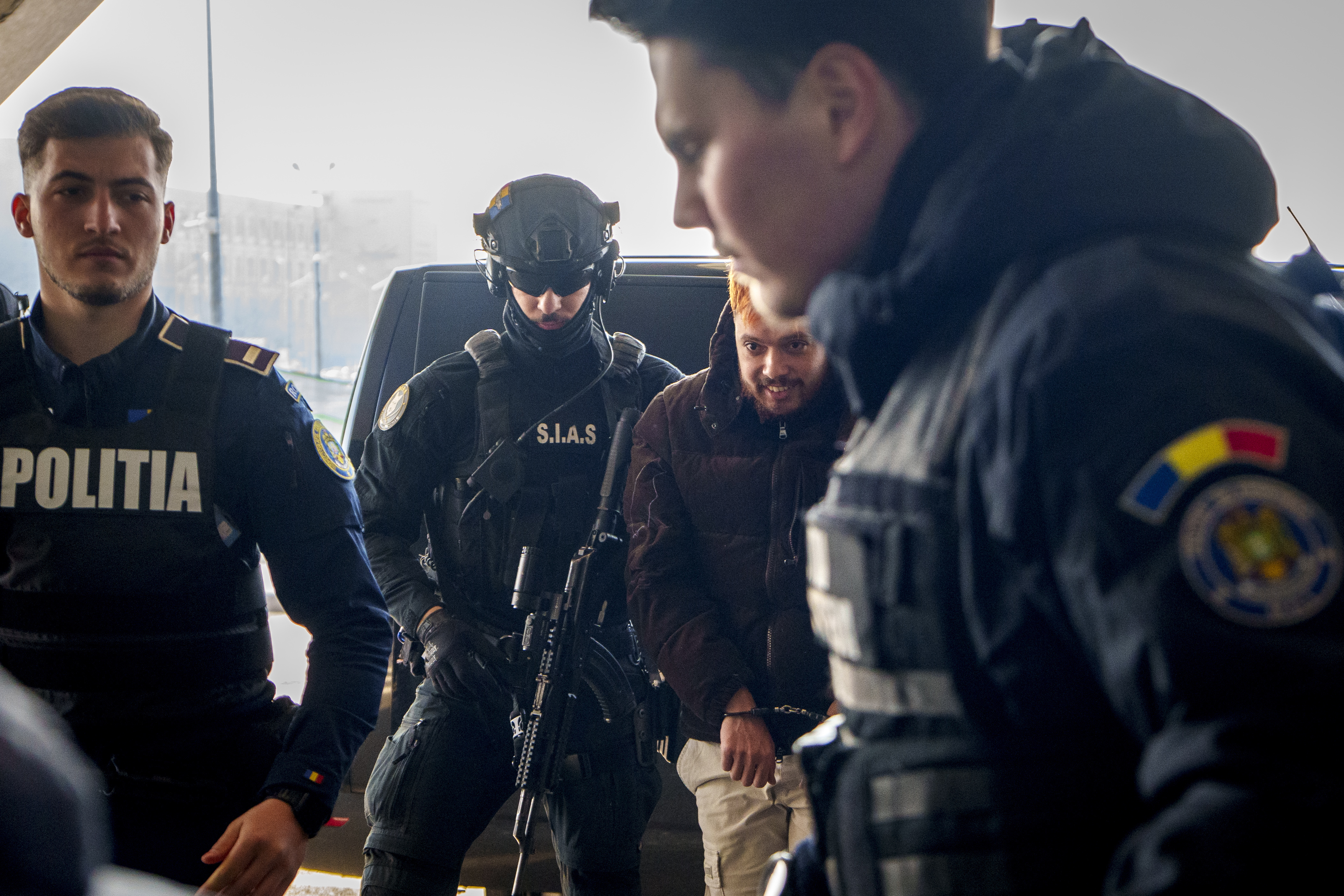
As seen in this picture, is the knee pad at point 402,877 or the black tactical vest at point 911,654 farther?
the knee pad at point 402,877

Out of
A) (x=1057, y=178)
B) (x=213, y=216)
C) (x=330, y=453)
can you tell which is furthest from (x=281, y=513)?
(x=213, y=216)

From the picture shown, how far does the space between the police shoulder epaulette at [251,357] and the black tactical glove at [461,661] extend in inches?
36.2

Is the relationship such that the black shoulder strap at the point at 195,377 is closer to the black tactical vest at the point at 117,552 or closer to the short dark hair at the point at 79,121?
the black tactical vest at the point at 117,552

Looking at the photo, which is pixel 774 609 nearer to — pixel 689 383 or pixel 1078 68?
pixel 689 383

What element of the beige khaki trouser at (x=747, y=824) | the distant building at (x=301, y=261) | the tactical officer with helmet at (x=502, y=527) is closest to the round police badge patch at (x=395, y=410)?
the tactical officer with helmet at (x=502, y=527)

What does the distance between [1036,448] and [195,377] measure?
1.83m

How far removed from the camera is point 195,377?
202 centimetres

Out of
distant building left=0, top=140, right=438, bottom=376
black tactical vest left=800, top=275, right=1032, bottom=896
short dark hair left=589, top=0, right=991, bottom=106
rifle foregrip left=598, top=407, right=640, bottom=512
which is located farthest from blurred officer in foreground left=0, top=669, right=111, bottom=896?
distant building left=0, top=140, right=438, bottom=376

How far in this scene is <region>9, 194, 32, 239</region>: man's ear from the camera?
6.84ft

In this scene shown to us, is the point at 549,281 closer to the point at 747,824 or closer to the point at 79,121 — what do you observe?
the point at 79,121

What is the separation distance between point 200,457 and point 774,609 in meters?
1.27

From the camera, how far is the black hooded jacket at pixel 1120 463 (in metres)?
0.53

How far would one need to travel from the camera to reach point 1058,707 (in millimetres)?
658

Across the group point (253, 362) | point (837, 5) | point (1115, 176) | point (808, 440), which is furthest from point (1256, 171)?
point (253, 362)
